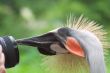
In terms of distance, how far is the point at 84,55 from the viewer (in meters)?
1.46

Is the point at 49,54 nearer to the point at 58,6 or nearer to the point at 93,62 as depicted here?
the point at 93,62

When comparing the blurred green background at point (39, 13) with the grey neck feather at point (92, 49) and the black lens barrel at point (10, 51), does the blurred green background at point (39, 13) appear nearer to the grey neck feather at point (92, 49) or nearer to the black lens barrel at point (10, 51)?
the black lens barrel at point (10, 51)

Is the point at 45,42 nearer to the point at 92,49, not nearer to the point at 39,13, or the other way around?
the point at 92,49

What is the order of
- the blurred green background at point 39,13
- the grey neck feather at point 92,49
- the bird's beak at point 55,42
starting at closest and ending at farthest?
the grey neck feather at point 92,49, the bird's beak at point 55,42, the blurred green background at point 39,13

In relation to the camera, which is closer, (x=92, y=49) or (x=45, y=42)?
(x=92, y=49)

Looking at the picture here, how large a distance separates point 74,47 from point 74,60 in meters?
0.04

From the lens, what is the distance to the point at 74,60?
4.92 feet

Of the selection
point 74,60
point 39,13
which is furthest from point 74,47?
point 39,13

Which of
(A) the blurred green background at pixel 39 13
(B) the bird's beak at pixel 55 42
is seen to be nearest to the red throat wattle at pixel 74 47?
(B) the bird's beak at pixel 55 42

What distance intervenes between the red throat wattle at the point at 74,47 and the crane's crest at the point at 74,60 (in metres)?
0.03

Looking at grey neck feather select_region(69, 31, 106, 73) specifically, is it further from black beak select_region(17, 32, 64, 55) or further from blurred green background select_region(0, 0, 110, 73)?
blurred green background select_region(0, 0, 110, 73)

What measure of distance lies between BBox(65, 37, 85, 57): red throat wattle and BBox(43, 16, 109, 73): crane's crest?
0.03 m

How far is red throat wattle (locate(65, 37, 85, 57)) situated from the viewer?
57.8 inches

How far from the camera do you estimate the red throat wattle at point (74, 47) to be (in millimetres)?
1469
